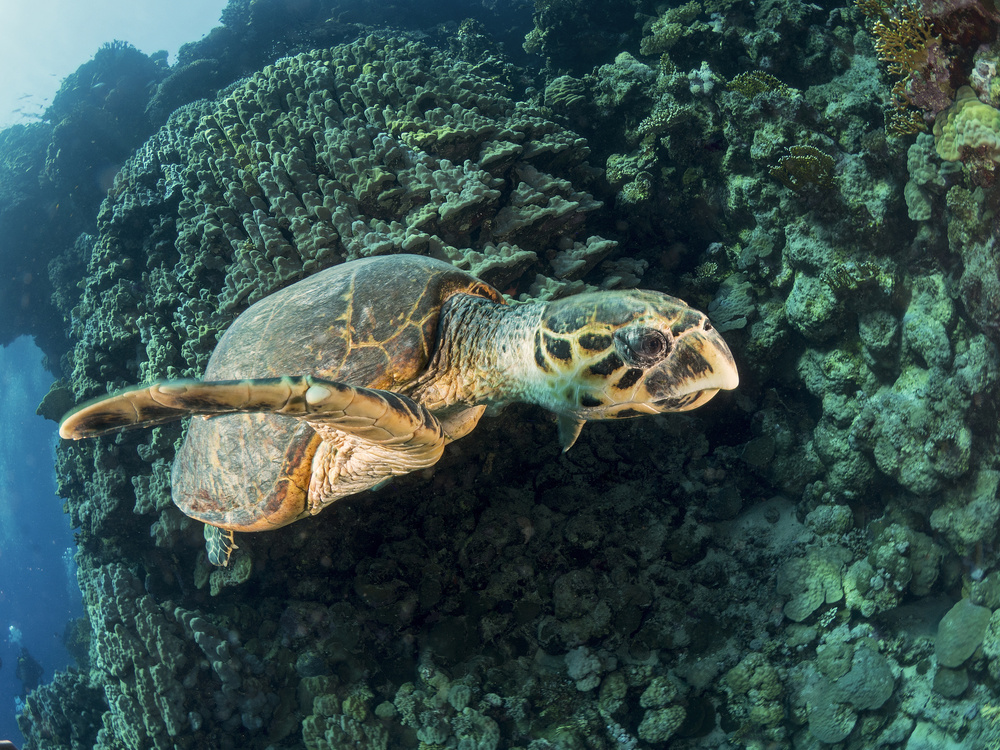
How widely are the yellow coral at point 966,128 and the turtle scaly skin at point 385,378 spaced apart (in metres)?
2.43

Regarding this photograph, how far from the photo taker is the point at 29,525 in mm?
44344

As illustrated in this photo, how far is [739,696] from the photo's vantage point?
9.69 feet

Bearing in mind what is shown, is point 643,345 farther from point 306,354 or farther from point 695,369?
point 306,354

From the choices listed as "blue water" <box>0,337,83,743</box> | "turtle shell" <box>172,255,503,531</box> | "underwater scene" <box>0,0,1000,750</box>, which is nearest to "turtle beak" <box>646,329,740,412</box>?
"underwater scene" <box>0,0,1000,750</box>

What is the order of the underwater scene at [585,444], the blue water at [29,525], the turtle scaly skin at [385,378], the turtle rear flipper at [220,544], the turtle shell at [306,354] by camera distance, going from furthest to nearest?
1. the blue water at [29,525]
2. the turtle rear flipper at [220,544]
3. the underwater scene at [585,444]
4. the turtle shell at [306,354]
5. the turtle scaly skin at [385,378]

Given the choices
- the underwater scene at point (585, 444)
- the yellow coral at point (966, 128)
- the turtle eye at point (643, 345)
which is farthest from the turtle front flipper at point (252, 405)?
the yellow coral at point (966, 128)

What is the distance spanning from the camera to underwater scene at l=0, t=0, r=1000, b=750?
7.87 feet

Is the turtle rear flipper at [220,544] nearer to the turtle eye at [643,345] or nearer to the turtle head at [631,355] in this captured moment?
the turtle head at [631,355]

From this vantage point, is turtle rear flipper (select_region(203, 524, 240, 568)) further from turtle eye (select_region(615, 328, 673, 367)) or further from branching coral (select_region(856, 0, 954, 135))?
branching coral (select_region(856, 0, 954, 135))

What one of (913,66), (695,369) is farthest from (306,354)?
(913,66)

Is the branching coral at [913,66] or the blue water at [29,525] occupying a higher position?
the branching coral at [913,66]

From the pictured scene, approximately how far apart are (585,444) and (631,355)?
78.5 inches

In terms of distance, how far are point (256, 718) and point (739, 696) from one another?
3034 millimetres

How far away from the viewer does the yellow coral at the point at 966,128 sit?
8.29ft
